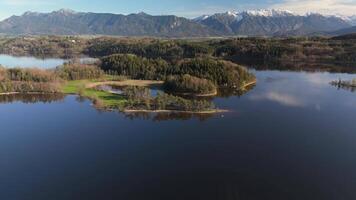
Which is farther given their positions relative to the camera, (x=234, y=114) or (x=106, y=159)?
(x=234, y=114)

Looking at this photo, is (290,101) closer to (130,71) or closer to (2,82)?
(130,71)

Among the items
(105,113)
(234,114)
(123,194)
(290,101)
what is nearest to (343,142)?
(234,114)

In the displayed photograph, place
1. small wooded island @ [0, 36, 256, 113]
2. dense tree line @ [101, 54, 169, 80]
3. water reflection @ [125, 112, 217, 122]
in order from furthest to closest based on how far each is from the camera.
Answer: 1. dense tree line @ [101, 54, 169, 80]
2. small wooded island @ [0, 36, 256, 113]
3. water reflection @ [125, 112, 217, 122]

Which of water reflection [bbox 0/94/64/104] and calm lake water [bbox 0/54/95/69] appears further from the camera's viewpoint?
Answer: calm lake water [bbox 0/54/95/69]

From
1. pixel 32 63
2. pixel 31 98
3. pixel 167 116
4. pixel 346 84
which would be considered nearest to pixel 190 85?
pixel 167 116

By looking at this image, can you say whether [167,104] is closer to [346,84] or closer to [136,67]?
[136,67]

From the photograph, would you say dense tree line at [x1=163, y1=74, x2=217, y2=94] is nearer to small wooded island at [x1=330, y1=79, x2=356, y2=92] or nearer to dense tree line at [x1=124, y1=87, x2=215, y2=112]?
dense tree line at [x1=124, y1=87, x2=215, y2=112]

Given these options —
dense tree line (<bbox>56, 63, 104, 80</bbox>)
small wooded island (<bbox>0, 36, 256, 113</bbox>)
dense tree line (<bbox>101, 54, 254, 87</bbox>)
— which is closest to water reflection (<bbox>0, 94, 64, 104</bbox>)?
small wooded island (<bbox>0, 36, 256, 113</bbox>)
